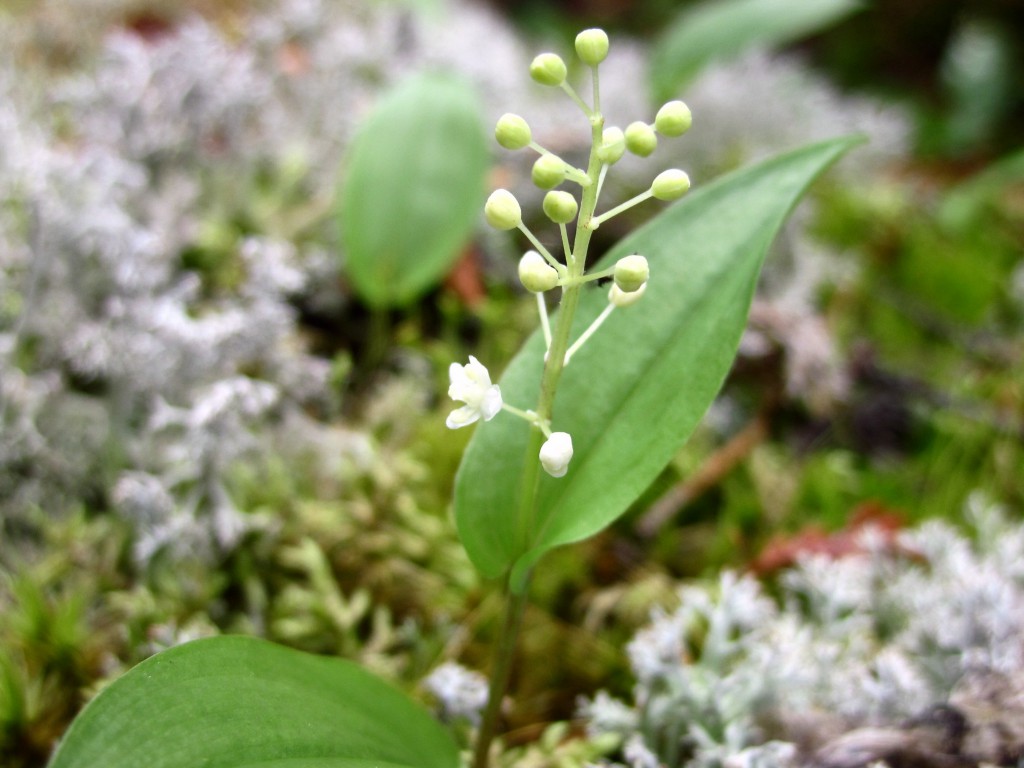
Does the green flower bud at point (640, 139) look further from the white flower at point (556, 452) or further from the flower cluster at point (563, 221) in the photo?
the white flower at point (556, 452)

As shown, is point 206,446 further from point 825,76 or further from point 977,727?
point 825,76

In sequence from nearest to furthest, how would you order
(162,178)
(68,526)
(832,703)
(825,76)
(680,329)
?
(680,329)
(832,703)
(68,526)
(162,178)
(825,76)

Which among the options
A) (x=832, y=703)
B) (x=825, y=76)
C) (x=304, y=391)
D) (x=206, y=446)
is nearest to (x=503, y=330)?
(x=304, y=391)

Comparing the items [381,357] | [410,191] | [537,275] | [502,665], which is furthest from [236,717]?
[410,191]

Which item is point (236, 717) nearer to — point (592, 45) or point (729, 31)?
point (592, 45)

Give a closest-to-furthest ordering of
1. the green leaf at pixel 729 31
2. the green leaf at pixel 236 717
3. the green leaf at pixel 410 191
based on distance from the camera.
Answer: the green leaf at pixel 236 717
the green leaf at pixel 410 191
the green leaf at pixel 729 31

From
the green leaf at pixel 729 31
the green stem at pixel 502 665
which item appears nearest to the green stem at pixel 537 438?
the green stem at pixel 502 665
